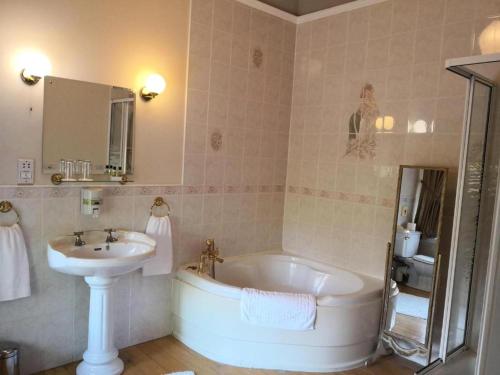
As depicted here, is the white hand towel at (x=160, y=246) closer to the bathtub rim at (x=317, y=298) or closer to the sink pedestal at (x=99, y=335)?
the bathtub rim at (x=317, y=298)

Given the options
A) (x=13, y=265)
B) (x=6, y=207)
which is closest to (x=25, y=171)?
(x=6, y=207)

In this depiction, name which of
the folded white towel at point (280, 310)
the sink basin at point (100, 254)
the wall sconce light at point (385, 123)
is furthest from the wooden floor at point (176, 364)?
the wall sconce light at point (385, 123)

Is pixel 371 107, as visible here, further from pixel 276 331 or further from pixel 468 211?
pixel 276 331

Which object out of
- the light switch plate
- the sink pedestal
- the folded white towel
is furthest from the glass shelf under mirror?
the folded white towel

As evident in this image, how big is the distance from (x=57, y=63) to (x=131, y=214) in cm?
105

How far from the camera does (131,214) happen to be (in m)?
2.89

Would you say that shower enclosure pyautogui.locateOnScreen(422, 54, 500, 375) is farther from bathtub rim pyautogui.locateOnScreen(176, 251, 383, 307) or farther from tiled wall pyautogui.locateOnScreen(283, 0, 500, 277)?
bathtub rim pyautogui.locateOnScreen(176, 251, 383, 307)

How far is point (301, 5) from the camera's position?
374cm

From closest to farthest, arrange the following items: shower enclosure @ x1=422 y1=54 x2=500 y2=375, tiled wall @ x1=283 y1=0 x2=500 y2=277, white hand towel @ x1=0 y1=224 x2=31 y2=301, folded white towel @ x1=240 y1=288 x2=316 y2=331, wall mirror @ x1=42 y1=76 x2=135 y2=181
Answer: shower enclosure @ x1=422 y1=54 x2=500 y2=375 < white hand towel @ x1=0 y1=224 x2=31 y2=301 < wall mirror @ x1=42 y1=76 x2=135 y2=181 < folded white towel @ x1=240 y1=288 x2=316 y2=331 < tiled wall @ x1=283 y1=0 x2=500 y2=277

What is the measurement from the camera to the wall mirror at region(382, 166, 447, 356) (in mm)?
2682

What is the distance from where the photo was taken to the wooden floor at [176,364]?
2.69 meters

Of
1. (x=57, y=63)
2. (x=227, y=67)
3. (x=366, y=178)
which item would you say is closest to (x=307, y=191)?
(x=366, y=178)

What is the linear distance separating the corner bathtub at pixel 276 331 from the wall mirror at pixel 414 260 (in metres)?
0.14

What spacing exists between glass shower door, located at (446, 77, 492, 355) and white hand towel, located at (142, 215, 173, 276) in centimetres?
182
